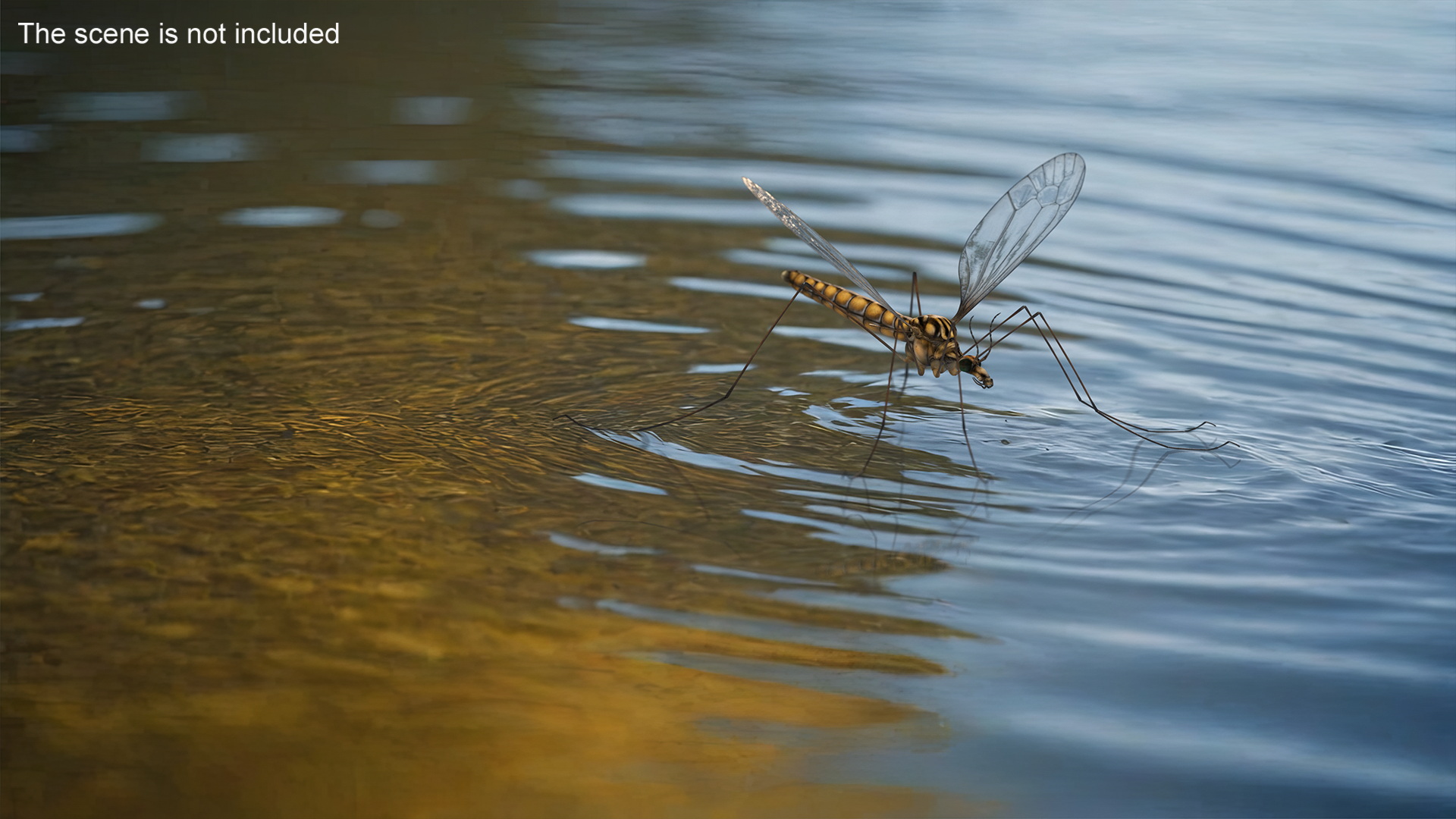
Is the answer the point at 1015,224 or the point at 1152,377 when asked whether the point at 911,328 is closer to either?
the point at 1015,224

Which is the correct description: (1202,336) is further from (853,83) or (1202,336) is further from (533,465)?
(853,83)

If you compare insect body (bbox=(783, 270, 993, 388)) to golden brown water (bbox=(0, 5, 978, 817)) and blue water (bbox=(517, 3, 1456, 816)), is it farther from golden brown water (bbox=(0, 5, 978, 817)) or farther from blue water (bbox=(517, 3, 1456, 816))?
golden brown water (bbox=(0, 5, 978, 817))

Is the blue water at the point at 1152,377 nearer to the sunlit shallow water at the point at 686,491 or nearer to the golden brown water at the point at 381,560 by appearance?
the sunlit shallow water at the point at 686,491

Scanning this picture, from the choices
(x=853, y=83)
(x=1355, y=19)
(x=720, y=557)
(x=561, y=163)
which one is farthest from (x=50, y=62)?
(x=1355, y=19)

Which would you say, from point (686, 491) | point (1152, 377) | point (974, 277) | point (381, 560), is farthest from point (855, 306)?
point (381, 560)

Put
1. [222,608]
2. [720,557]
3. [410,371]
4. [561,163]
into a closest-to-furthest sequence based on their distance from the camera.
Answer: [222,608] < [720,557] < [410,371] < [561,163]

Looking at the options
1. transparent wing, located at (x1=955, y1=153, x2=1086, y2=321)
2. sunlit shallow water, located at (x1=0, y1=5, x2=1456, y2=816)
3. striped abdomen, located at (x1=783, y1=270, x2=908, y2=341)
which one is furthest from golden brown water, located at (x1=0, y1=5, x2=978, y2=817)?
transparent wing, located at (x1=955, y1=153, x2=1086, y2=321)

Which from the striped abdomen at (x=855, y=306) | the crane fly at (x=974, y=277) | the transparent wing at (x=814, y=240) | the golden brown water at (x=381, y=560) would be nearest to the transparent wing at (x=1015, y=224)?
Answer: the crane fly at (x=974, y=277)
